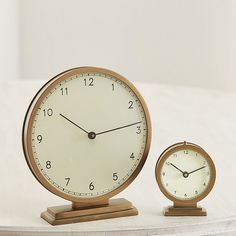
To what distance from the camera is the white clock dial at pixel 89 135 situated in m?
1.23

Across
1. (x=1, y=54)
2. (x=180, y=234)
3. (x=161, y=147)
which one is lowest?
(x=180, y=234)

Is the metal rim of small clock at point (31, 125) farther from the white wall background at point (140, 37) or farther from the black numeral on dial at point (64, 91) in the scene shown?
the white wall background at point (140, 37)

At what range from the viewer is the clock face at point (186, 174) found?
128 cm

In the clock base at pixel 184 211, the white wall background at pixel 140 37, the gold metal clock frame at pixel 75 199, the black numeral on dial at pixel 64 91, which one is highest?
the white wall background at pixel 140 37

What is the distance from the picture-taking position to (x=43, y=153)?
122 centimetres

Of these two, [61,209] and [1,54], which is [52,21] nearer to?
[1,54]

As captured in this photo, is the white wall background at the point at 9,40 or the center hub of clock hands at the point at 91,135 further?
the white wall background at the point at 9,40

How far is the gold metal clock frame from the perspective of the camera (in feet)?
3.96

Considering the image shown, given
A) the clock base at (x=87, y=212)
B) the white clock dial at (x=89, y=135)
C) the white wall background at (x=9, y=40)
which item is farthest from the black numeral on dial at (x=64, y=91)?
the white wall background at (x=9, y=40)

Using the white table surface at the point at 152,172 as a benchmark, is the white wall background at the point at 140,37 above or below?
above

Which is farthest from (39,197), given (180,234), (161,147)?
(161,147)

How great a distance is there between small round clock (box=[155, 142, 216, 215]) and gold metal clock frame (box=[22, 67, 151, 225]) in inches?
1.9

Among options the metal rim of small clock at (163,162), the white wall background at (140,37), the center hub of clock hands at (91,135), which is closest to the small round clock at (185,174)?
the metal rim of small clock at (163,162)

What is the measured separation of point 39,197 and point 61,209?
0.43ft
